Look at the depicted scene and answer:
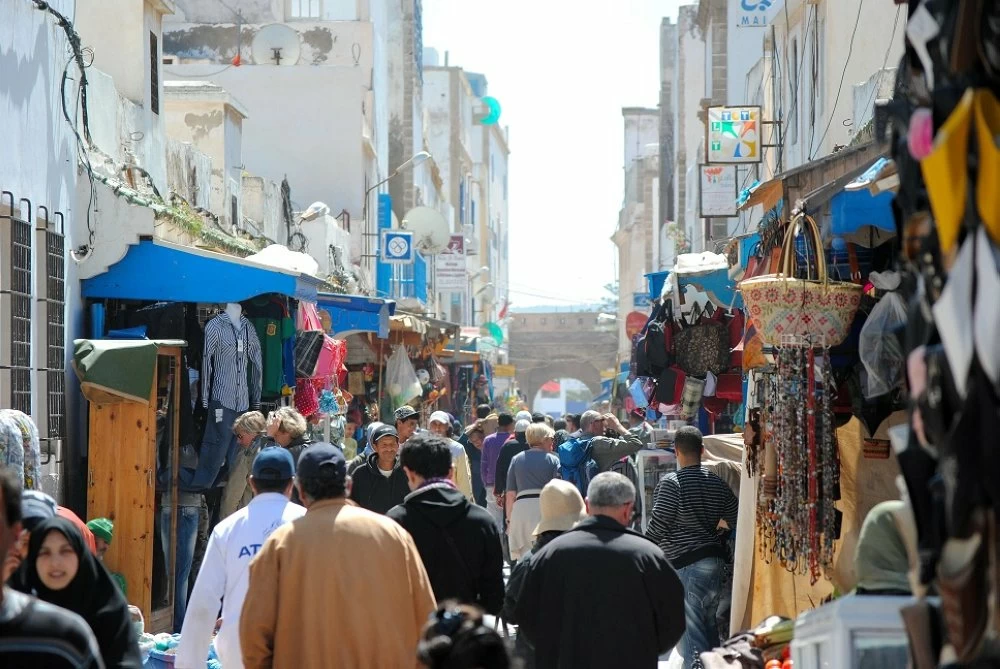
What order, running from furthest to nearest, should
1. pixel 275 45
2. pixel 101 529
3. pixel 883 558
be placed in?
pixel 275 45
pixel 101 529
pixel 883 558

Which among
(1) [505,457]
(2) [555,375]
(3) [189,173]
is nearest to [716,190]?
(3) [189,173]

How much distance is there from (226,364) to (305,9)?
2216cm

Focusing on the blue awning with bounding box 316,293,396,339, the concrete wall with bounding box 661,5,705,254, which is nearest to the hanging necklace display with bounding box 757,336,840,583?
the blue awning with bounding box 316,293,396,339

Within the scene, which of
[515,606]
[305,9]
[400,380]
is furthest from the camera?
[305,9]

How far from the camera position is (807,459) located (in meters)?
6.34

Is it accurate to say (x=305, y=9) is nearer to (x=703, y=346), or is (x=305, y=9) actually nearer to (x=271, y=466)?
(x=703, y=346)

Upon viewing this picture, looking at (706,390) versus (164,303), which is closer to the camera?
(164,303)

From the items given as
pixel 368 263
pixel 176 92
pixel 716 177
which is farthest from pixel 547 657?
pixel 368 263

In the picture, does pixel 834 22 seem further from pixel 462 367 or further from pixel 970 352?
pixel 462 367

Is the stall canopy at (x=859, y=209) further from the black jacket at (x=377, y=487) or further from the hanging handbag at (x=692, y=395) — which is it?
the hanging handbag at (x=692, y=395)

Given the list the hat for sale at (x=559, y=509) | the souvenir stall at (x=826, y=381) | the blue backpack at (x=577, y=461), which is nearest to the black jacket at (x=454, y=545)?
the hat for sale at (x=559, y=509)

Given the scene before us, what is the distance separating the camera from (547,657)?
5910 mm

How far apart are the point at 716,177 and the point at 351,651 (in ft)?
63.7

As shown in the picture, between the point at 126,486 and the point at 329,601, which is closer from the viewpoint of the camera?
the point at 329,601
